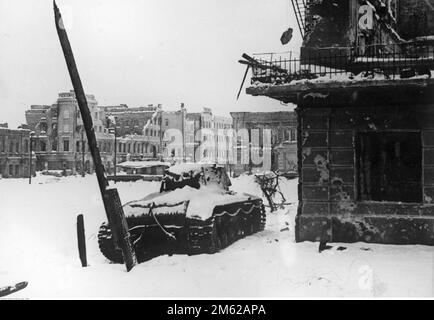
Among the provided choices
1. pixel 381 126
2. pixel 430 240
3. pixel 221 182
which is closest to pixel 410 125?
pixel 381 126

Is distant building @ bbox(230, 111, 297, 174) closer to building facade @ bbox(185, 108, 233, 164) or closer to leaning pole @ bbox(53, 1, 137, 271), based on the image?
building facade @ bbox(185, 108, 233, 164)

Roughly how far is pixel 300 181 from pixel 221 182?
2.53 metres

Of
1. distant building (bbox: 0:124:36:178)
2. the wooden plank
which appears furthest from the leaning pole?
distant building (bbox: 0:124:36:178)

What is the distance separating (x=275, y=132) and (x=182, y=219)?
141 feet

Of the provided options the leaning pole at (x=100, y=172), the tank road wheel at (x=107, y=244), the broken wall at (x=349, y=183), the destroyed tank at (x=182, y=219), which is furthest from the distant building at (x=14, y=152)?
the broken wall at (x=349, y=183)

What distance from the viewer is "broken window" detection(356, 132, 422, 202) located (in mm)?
11156

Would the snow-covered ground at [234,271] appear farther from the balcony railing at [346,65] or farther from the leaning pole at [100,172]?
the balcony railing at [346,65]

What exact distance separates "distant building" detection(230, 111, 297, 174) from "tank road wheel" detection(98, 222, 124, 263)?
38.9 metres

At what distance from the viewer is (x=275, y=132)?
52938mm

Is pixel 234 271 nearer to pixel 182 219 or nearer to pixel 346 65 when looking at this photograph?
pixel 182 219

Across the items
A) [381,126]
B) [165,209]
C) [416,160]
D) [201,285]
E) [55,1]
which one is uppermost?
[55,1]

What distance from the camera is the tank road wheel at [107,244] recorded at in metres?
10.7

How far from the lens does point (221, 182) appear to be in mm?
13477
